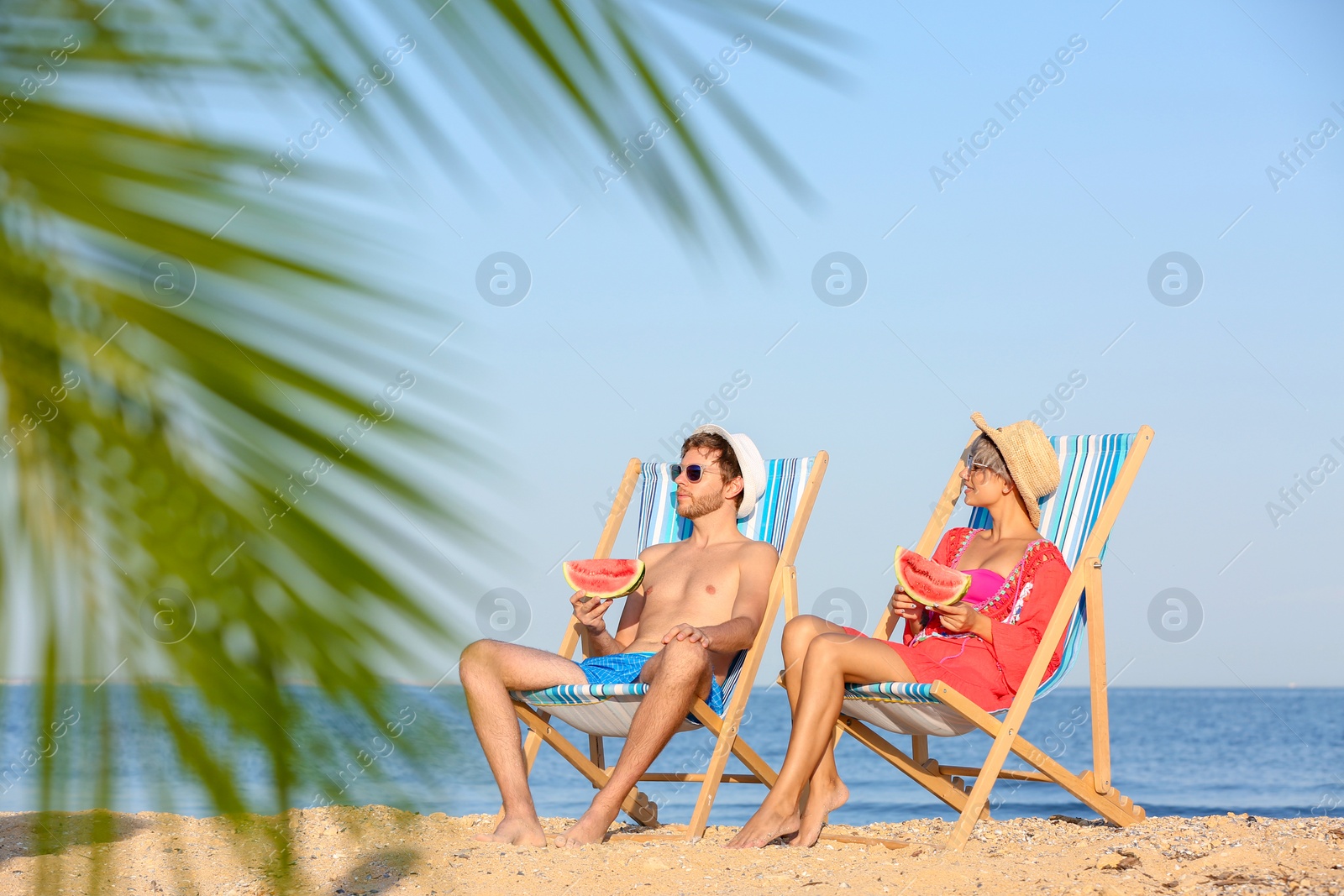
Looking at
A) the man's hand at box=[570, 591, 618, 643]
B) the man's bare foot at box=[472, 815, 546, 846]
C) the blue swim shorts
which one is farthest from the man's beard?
the man's bare foot at box=[472, 815, 546, 846]

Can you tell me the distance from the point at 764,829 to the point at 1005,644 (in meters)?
1.15

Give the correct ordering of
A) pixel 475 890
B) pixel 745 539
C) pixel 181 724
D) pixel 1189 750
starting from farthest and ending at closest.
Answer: pixel 1189 750, pixel 745 539, pixel 475 890, pixel 181 724

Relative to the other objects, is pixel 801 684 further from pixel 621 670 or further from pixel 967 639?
pixel 621 670

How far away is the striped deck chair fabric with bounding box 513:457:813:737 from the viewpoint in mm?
4570

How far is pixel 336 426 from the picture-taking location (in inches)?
11.6

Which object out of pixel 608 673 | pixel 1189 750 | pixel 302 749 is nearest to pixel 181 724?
pixel 302 749

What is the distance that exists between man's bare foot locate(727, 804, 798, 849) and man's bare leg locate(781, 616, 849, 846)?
161mm

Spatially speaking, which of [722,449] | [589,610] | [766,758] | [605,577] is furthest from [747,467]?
[766,758]

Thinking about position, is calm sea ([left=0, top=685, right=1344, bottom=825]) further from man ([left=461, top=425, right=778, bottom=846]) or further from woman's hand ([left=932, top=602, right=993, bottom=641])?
woman's hand ([left=932, top=602, right=993, bottom=641])

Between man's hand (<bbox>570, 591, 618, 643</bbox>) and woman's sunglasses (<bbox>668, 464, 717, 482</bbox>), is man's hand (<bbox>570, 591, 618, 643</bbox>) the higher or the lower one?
the lower one

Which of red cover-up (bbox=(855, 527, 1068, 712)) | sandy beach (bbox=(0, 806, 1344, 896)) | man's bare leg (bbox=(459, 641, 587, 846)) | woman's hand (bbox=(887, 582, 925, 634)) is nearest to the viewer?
sandy beach (bbox=(0, 806, 1344, 896))

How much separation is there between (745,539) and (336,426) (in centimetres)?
500

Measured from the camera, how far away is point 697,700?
4.52 meters

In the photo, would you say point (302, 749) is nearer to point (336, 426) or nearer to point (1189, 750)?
point (336, 426)
